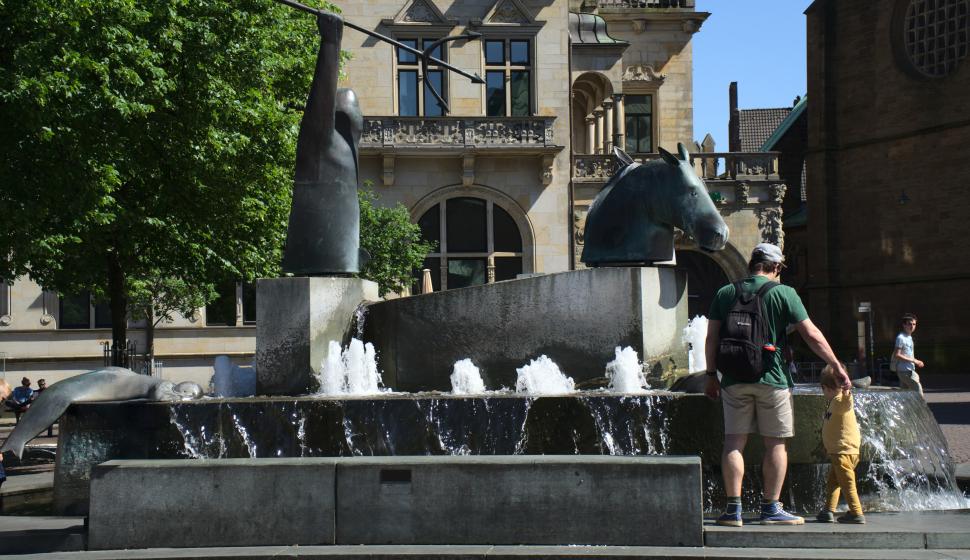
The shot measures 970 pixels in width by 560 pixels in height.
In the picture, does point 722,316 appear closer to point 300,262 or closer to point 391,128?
point 300,262

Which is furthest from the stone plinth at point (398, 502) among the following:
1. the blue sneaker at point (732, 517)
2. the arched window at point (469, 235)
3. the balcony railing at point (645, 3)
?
the balcony railing at point (645, 3)

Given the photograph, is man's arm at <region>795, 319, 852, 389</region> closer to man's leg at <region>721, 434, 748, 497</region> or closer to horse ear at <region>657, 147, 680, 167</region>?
man's leg at <region>721, 434, 748, 497</region>

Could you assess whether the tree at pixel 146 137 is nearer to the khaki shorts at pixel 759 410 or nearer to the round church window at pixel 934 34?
the khaki shorts at pixel 759 410

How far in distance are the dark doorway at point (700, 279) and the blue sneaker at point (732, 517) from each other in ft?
127

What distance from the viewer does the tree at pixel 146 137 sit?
741 inches

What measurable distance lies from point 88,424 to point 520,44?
31.5 m

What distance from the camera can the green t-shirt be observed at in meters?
8.31

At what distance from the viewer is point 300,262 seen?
11219 millimetres

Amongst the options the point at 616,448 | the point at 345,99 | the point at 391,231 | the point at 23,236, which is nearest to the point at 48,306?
the point at 391,231

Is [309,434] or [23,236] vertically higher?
[23,236]

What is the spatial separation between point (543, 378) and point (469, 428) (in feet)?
4.55

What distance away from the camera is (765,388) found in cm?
830

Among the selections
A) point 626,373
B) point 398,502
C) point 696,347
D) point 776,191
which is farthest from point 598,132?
point 398,502

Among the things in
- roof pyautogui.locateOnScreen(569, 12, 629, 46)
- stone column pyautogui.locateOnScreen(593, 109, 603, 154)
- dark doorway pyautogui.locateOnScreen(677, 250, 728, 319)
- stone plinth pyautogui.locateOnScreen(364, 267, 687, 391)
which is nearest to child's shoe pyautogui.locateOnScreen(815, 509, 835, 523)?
stone plinth pyautogui.locateOnScreen(364, 267, 687, 391)
